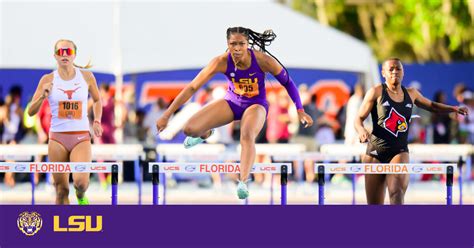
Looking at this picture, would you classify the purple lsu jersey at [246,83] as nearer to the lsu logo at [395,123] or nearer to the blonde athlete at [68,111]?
the lsu logo at [395,123]

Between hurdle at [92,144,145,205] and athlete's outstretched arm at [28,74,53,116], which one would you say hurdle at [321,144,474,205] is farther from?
athlete's outstretched arm at [28,74,53,116]

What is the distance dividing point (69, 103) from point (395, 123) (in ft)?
9.64

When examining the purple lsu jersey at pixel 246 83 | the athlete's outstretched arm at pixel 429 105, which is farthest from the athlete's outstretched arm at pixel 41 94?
the athlete's outstretched arm at pixel 429 105

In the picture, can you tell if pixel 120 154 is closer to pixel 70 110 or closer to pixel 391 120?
pixel 70 110

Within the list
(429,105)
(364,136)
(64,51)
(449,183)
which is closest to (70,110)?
(64,51)

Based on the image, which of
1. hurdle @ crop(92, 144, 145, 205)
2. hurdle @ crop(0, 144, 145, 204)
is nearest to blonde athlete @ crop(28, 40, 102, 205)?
hurdle @ crop(92, 144, 145, 205)

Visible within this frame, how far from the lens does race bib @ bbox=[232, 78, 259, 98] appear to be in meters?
10.6
